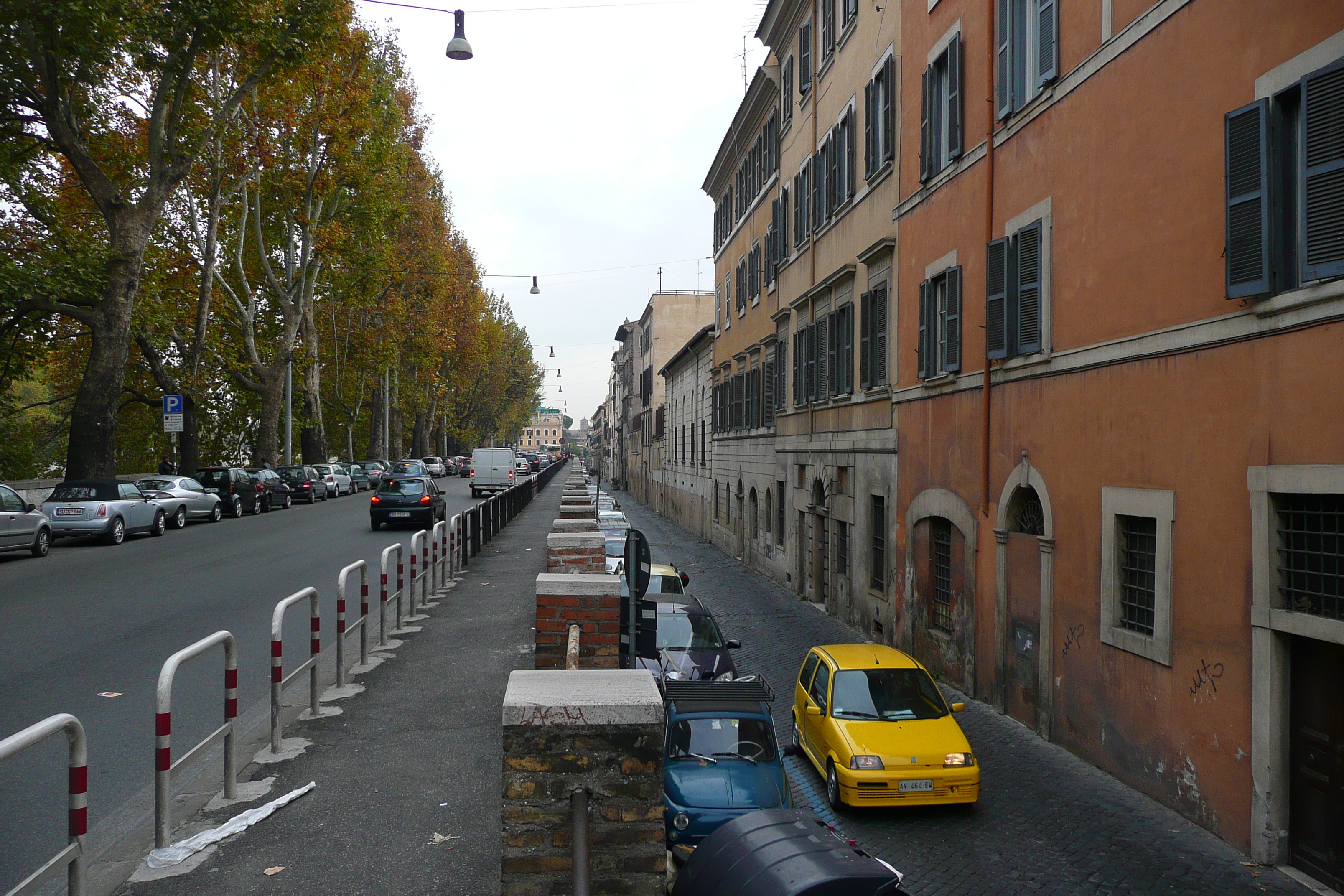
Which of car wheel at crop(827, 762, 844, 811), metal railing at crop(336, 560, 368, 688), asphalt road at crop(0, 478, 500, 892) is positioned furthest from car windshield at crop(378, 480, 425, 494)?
car wheel at crop(827, 762, 844, 811)

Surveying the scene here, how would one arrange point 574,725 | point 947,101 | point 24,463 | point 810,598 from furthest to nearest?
point 24,463 < point 810,598 < point 947,101 < point 574,725

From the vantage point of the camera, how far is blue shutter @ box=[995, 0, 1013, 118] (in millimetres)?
11641

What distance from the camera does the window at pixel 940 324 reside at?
13109 mm

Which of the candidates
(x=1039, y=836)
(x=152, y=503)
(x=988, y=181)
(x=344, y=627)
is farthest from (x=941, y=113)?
(x=152, y=503)

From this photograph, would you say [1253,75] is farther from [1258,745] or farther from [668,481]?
[668,481]

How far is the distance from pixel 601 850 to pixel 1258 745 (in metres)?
5.83

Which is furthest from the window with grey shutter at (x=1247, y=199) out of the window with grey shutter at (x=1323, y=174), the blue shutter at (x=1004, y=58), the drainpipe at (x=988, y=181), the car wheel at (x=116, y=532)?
the car wheel at (x=116, y=532)

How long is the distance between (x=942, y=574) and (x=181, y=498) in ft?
73.4

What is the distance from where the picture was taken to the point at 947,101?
13.8 meters

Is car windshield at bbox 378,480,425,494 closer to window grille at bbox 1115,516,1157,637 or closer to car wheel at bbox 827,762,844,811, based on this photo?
car wheel at bbox 827,762,844,811

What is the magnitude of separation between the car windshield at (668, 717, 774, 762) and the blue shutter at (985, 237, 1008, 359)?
614 cm

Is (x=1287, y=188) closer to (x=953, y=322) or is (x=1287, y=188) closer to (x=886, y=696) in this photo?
(x=886, y=696)

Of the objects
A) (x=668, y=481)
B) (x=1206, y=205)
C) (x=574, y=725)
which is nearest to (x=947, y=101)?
(x=1206, y=205)

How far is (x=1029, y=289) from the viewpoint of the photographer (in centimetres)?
1118
